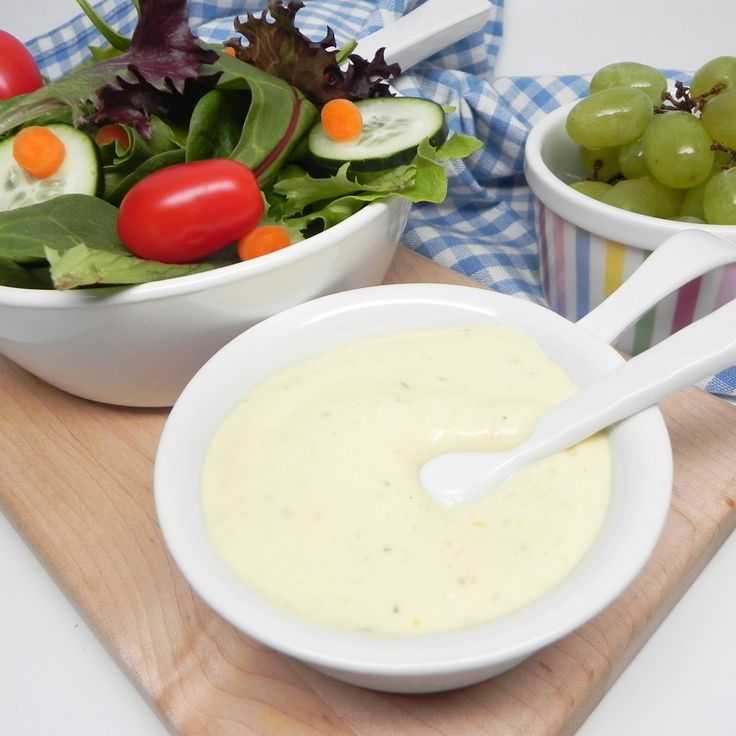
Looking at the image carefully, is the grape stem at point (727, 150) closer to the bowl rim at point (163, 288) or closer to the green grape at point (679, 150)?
the green grape at point (679, 150)

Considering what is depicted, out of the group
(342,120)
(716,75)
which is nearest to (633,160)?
(716,75)

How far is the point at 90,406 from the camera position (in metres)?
1.31

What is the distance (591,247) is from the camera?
1.31m

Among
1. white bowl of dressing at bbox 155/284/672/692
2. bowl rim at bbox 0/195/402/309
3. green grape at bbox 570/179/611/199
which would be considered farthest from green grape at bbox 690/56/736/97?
bowl rim at bbox 0/195/402/309

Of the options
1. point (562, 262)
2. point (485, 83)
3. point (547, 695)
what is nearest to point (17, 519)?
point (547, 695)

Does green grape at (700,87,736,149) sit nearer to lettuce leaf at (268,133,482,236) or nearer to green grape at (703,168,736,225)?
green grape at (703,168,736,225)

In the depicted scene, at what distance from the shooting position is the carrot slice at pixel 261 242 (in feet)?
3.74

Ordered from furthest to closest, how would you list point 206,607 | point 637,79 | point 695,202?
point 637,79
point 695,202
point 206,607

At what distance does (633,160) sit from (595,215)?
0.16 m

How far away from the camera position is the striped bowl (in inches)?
48.4

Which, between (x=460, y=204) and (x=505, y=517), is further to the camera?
(x=460, y=204)

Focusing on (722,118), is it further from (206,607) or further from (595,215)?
(206,607)

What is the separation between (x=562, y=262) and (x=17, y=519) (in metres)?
0.90

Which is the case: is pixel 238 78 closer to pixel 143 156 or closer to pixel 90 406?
pixel 143 156
